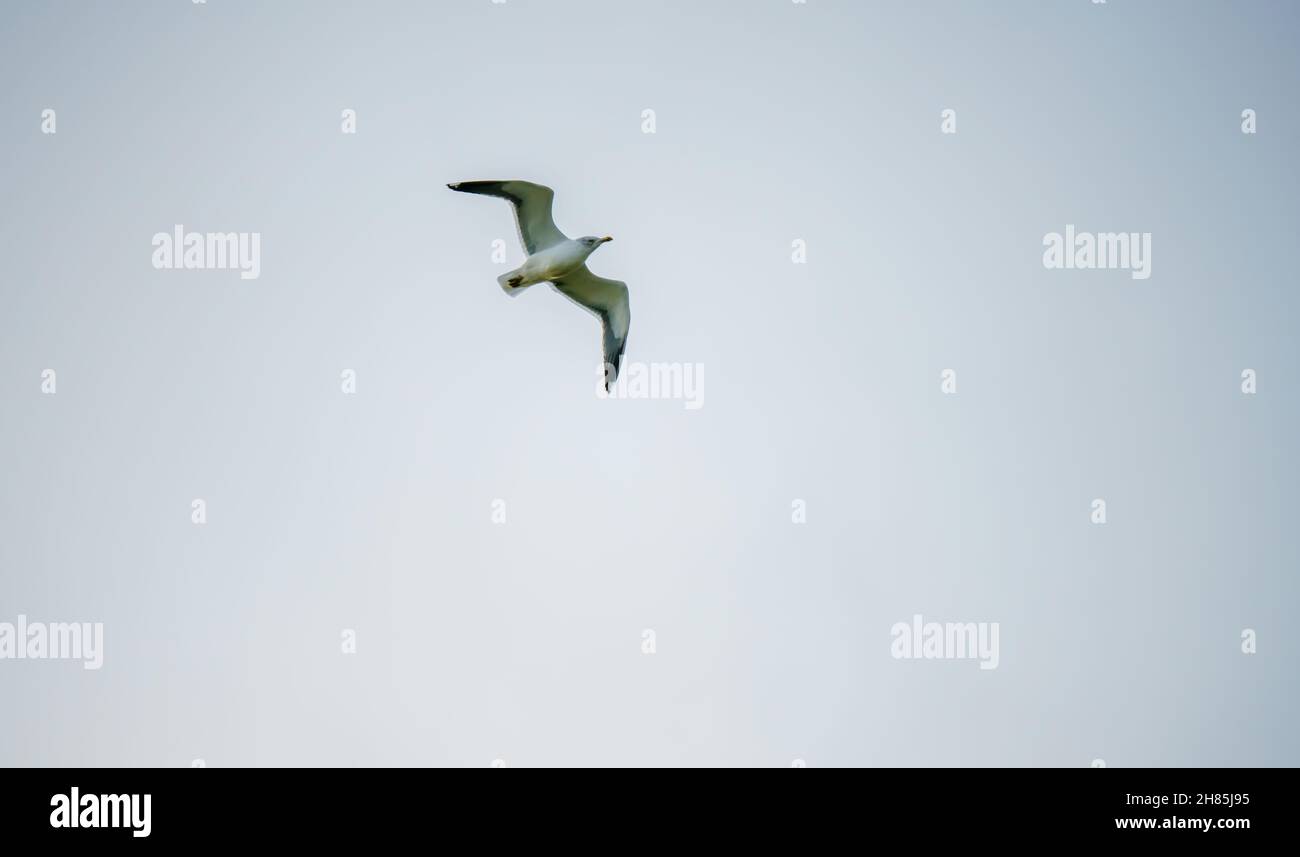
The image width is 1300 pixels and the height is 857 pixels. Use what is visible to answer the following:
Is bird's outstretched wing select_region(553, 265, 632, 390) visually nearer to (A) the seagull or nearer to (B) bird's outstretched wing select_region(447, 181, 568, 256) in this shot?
(A) the seagull

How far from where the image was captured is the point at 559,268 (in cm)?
1283

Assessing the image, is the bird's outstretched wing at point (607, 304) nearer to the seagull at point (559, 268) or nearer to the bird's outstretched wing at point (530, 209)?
the seagull at point (559, 268)

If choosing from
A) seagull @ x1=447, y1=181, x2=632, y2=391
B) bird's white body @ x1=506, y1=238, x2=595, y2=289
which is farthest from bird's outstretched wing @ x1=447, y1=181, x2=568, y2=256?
bird's white body @ x1=506, y1=238, x2=595, y2=289

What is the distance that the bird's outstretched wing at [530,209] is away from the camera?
13.0 meters

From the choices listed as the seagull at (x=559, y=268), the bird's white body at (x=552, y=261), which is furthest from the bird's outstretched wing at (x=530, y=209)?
the bird's white body at (x=552, y=261)

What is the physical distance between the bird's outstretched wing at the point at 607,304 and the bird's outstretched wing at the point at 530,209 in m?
0.43

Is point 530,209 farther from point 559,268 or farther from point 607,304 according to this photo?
point 607,304

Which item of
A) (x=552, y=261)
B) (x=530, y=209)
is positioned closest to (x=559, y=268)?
(x=552, y=261)

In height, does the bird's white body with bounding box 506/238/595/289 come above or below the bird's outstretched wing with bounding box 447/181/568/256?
below

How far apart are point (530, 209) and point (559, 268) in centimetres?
78

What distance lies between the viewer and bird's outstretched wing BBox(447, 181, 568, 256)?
1302 centimetres
